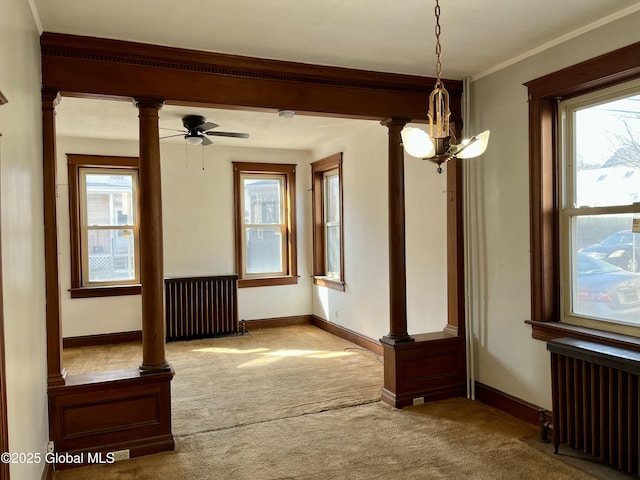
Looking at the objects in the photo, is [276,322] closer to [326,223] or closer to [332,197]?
[326,223]

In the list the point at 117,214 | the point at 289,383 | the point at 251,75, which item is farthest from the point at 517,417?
the point at 117,214

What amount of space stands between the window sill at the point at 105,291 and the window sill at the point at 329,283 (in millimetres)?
2494

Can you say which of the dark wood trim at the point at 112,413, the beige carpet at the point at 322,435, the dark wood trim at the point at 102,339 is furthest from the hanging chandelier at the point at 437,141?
the dark wood trim at the point at 102,339

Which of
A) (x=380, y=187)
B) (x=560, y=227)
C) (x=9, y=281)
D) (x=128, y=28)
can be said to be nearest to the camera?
(x=9, y=281)

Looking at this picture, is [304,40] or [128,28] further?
[304,40]

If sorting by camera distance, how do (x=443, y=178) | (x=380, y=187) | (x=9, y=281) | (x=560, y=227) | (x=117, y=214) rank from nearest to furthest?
(x=9, y=281) → (x=560, y=227) → (x=443, y=178) → (x=380, y=187) → (x=117, y=214)

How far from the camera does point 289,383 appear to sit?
460 centimetres

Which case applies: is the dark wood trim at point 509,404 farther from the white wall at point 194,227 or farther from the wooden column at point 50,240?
the white wall at point 194,227

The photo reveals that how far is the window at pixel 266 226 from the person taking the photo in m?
7.15

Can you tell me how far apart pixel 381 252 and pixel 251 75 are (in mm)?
2682

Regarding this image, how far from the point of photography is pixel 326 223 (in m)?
7.16

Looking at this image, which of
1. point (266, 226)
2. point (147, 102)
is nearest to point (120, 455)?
point (147, 102)

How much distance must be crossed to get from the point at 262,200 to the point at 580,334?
5.04m

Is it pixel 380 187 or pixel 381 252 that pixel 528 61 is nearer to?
pixel 380 187
